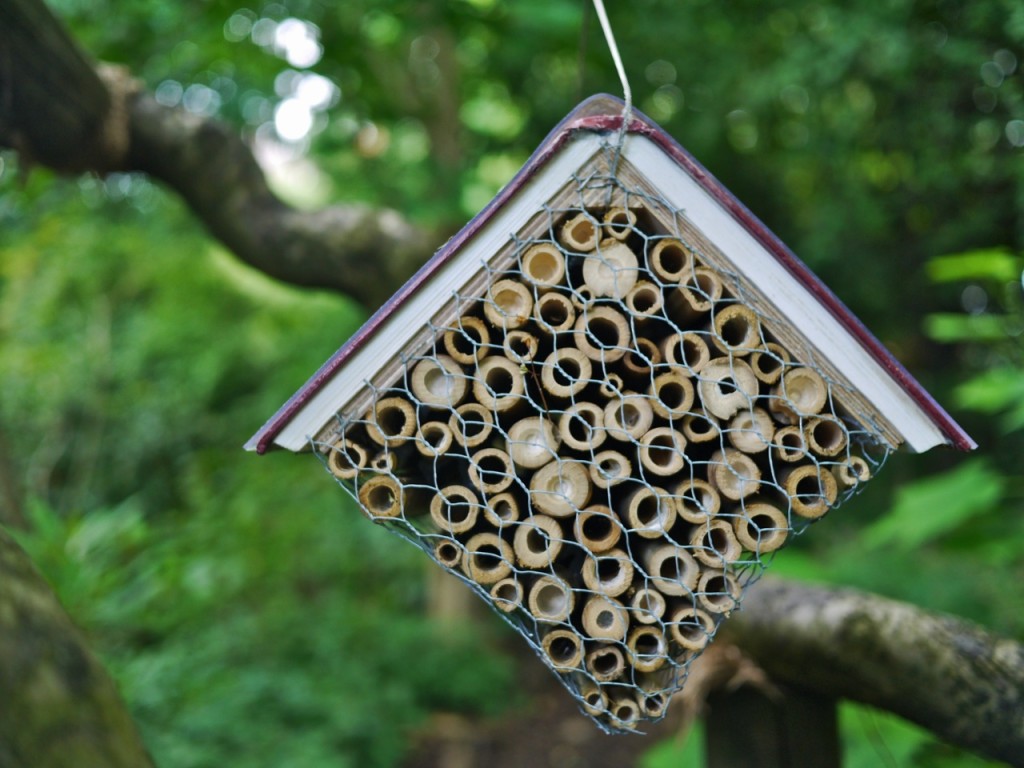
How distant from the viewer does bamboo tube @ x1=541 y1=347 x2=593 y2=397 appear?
1.18 m

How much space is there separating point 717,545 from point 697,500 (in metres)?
0.07

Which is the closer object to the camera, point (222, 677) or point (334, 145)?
point (222, 677)

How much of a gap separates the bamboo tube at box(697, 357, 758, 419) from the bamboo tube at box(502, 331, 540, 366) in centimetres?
24

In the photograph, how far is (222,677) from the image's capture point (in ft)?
12.7

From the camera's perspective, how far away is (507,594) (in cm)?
Answer: 123

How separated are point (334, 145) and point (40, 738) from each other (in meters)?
3.96

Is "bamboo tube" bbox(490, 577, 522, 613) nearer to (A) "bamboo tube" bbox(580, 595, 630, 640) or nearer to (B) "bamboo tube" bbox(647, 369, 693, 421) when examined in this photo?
(A) "bamboo tube" bbox(580, 595, 630, 640)

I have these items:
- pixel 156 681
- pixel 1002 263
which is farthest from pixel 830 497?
pixel 156 681

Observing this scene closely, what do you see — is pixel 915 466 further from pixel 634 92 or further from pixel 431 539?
pixel 431 539

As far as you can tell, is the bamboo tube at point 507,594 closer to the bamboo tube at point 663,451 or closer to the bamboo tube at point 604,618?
the bamboo tube at point 604,618

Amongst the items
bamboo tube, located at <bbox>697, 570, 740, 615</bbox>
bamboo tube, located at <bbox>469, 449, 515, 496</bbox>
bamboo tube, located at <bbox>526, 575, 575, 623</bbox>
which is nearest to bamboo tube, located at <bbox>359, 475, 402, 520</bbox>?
bamboo tube, located at <bbox>469, 449, 515, 496</bbox>

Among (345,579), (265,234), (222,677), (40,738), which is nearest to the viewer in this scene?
(40,738)

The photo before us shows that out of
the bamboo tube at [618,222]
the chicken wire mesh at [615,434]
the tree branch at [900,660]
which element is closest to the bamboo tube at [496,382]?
the chicken wire mesh at [615,434]

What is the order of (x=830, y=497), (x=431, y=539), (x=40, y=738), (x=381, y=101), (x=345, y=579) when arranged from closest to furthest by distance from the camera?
(x=40, y=738) < (x=830, y=497) < (x=431, y=539) < (x=381, y=101) < (x=345, y=579)
